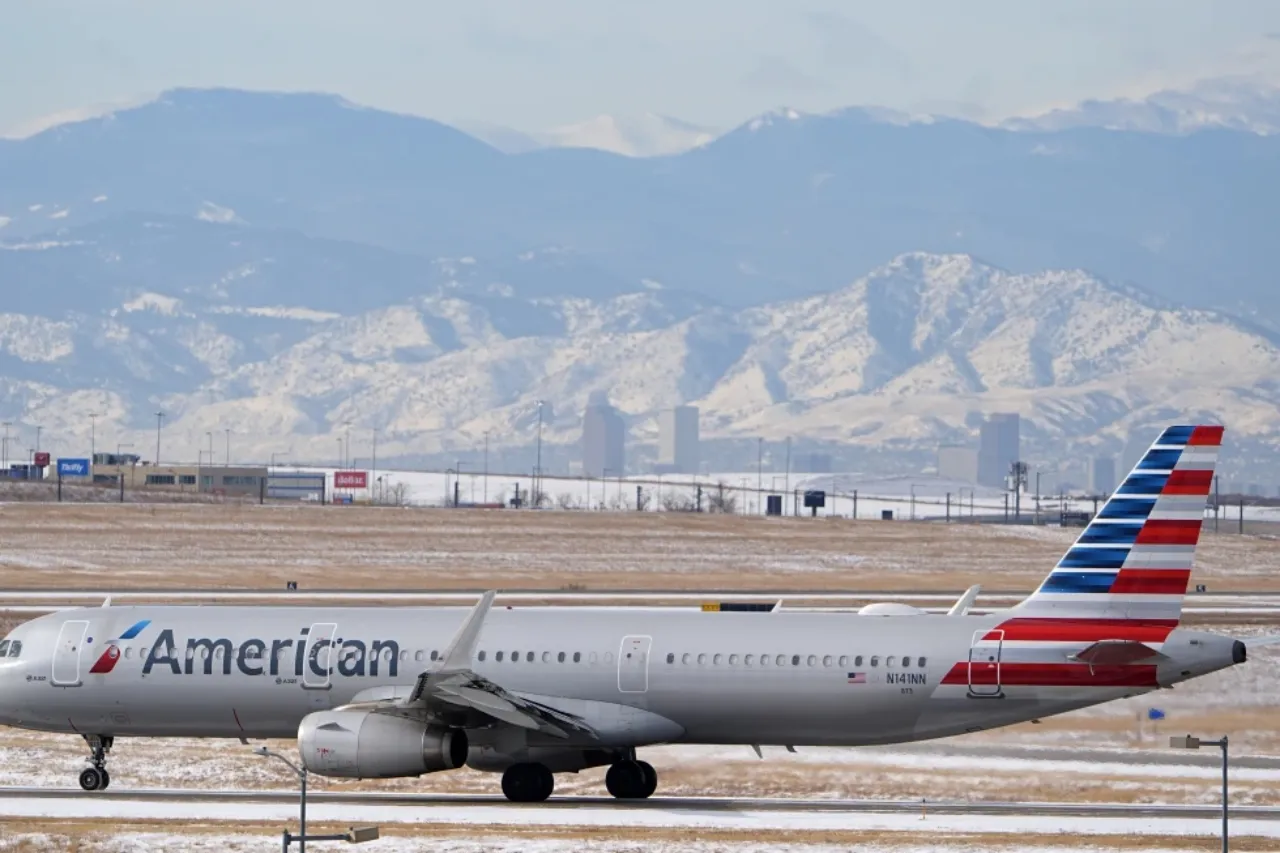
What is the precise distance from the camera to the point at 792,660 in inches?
1711

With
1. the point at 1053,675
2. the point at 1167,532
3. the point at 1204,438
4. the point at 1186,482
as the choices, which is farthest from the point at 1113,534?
the point at 1053,675

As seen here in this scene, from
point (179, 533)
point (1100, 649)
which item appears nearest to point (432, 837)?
point (1100, 649)

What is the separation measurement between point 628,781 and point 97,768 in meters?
10.8

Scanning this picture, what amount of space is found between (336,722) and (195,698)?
5216 millimetres

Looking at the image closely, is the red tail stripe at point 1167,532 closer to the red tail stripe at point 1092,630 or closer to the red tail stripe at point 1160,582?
the red tail stripe at point 1160,582

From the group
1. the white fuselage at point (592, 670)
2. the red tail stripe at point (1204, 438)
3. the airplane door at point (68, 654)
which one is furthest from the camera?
the airplane door at point (68, 654)

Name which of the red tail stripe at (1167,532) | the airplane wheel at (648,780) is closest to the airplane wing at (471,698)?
the airplane wheel at (648,780)

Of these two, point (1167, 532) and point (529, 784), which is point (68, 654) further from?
point (1167, 532)

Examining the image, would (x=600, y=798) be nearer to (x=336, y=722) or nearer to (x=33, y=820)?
(x=336, y=722)

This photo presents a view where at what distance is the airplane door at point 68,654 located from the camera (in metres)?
46.0

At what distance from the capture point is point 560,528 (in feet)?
445

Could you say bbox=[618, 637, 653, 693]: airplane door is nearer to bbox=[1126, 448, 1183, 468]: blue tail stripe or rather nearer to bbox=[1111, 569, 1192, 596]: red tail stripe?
bbox=[1111, 569, 1192, 596]: red tail stripe

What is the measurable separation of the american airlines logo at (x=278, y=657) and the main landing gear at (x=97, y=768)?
6.30 feet

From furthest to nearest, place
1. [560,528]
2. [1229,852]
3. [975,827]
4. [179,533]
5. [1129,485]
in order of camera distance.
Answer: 1. [560,528]
2. [179,533]
3. [1129,485]
4. [975,827]
5. [1229,852]
